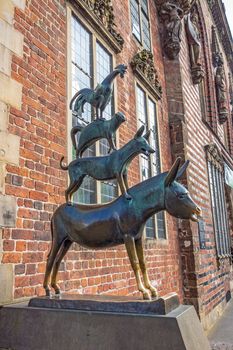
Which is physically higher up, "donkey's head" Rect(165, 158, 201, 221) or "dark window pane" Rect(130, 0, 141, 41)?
"dark window pane" Rect(130, 0, 141, 41)

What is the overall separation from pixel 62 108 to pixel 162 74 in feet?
15.7

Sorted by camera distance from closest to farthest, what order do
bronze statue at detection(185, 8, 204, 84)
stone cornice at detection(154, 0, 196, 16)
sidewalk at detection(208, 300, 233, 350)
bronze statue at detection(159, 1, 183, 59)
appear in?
sidewalk at detection(208, 300, 233, 350)
bronze statue at detection(159, 1, 183, 59)
stone cornice at detection(154, 0, 196, 16)
bronze statue at detection(185, 8, 204, 84)

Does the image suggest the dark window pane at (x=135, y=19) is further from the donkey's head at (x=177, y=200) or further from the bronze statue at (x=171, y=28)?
the donkey's head at (x=177, y=200)

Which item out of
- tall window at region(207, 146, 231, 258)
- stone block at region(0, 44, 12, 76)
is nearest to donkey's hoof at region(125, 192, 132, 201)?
stone block at region(0, 44, 12, 76)

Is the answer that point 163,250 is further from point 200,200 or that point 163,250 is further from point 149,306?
point 149,306

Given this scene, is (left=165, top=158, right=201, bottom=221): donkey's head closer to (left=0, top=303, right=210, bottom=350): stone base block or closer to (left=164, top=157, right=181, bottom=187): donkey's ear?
(left=164, top=157, right=181, bottom=187): donkey's ear


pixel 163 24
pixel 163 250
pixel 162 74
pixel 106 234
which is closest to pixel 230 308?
pixel 163 250

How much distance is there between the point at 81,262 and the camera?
3529mm

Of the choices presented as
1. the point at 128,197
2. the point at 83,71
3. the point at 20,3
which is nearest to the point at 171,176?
the point at 128,197

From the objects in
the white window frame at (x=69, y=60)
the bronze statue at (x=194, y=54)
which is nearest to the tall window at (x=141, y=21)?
the white window frame at (x=69, y=60)

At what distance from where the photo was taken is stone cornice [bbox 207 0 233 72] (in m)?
13.8

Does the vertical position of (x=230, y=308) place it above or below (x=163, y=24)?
below

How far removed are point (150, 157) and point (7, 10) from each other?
3.80 meters

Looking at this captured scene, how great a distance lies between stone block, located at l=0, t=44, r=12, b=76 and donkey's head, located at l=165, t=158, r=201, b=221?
1.87m
